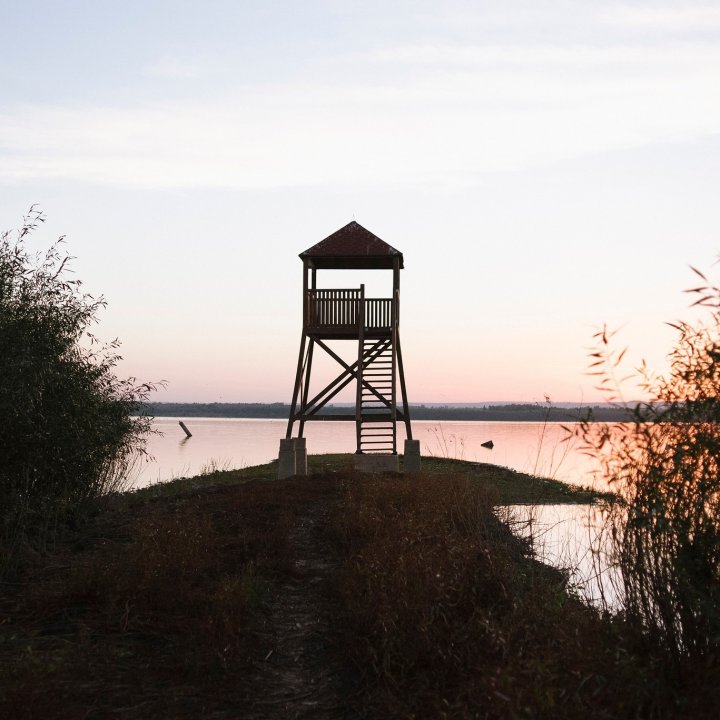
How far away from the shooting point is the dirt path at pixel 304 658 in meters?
6.90

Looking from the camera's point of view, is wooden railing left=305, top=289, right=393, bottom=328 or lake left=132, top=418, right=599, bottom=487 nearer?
lake left=132, top=418, right=599, bottom=487

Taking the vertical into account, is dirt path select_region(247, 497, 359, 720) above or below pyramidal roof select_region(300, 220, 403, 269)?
below

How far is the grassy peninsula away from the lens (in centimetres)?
602

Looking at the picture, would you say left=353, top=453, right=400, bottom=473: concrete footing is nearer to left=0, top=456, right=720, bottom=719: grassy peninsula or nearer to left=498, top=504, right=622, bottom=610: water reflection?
left=498, top=504, right=622, bottom=610: water reflection

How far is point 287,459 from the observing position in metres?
23.6

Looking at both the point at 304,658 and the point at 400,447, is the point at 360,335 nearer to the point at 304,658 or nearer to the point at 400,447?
the point at 304,658

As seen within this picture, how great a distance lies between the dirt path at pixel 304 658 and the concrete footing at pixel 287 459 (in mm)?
11424

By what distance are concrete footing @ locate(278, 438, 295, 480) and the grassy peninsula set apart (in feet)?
34.6

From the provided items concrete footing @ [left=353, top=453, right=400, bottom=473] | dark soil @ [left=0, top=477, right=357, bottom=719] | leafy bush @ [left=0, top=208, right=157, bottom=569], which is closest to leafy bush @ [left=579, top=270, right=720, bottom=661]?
dark soil @ [left=0, top=477, right=357, bottom=719]

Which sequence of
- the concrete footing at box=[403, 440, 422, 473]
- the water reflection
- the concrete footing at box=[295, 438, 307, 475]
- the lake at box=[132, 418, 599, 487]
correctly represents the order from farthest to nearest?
1. the concrete footing at box=[295, 438, 307, 475]
2. the concrete footing at box=[403, 440, 422, 473]
3. the lake at box=[132, 418, 599, 487]
4. the water reflection

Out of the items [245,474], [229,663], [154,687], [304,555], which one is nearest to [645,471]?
[229,663]

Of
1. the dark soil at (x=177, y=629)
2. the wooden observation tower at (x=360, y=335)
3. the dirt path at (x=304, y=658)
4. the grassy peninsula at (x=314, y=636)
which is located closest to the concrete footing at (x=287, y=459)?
the wooden observation tower at (x=360, y=335)

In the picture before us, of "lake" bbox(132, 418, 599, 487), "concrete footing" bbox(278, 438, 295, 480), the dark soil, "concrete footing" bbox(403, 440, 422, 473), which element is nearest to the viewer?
the dark soil

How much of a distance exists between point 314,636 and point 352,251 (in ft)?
56.8
